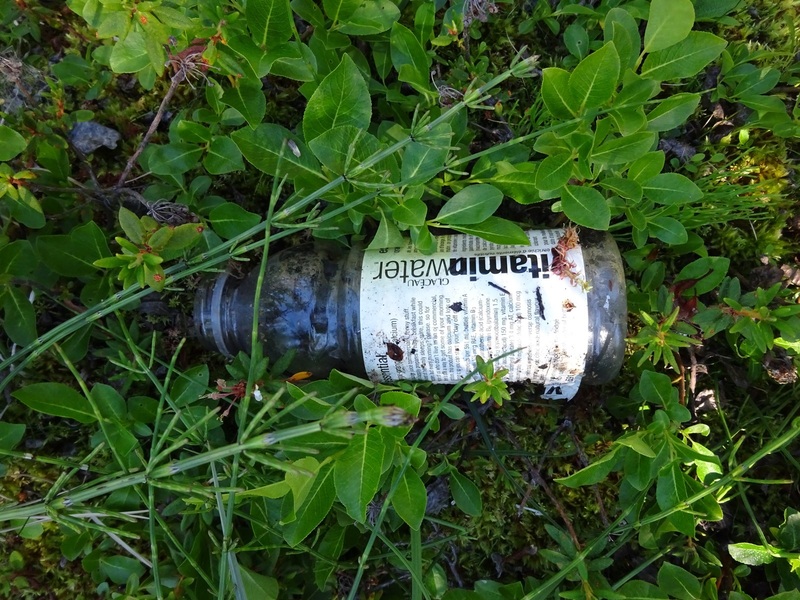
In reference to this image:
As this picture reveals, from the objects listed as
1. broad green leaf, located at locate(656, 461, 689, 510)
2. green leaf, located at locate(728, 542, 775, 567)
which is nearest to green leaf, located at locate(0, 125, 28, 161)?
broad green leaf, located at locate(656, 461, 689, 510)

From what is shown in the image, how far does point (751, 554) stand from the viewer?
1634 millimetres

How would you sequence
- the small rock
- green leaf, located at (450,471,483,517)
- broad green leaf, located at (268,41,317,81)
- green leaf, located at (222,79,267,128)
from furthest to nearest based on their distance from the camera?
the small rock
green leaf, located at (450,471,483,517)
green leaf, located at (222,79,267,128)
broad green leaf, located at (268,41,317,81)

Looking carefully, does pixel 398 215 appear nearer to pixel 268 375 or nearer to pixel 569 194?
pixel 569 194

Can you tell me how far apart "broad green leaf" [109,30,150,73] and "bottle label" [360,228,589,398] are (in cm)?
76

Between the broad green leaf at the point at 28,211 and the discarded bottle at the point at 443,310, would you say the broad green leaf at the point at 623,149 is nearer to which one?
the discarded bottle at the point at 443,310

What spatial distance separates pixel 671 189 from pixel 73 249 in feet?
5.29

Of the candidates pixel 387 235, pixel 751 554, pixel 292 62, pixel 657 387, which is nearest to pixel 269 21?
pixel 292 62

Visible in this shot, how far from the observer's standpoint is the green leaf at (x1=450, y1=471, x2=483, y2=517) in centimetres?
170

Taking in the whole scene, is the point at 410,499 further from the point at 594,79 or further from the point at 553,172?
the point at 594,79

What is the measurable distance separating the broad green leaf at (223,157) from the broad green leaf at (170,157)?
0.05m

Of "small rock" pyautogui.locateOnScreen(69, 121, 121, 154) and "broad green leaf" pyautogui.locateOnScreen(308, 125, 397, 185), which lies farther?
"small rock" pyautogui.locateOnScreen(69, 121, 121, 154)

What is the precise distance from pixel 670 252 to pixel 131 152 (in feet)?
5.70

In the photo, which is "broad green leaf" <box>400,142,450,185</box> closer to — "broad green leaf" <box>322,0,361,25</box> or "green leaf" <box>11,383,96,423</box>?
"broad green leaf" <box>322,0,361,25</box>

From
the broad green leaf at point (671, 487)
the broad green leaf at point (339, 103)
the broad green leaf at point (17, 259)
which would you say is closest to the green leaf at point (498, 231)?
the broad green leaf at point (339, 103)
